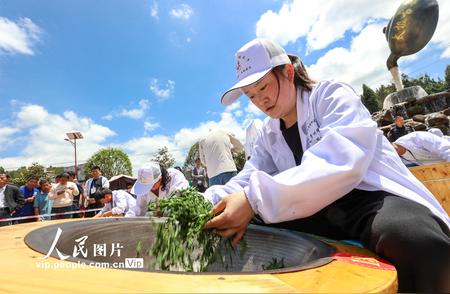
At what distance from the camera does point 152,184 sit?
15.6 ft

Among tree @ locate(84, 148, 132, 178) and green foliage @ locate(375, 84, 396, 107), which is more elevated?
green foliage @ locate(375, 84, 396, 107)

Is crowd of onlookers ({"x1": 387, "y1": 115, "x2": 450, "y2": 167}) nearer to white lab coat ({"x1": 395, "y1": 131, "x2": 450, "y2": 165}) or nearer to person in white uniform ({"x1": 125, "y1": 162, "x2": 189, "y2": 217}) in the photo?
white lab coat ({"x1": 395, "y1": 131, "x2": 450, "y2": 165})

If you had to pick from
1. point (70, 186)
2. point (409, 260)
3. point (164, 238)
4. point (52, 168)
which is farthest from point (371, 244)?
point (52, 168)

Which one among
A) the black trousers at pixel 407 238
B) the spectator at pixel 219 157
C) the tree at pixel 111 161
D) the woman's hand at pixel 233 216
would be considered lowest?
the black trousers at pixel 407 238

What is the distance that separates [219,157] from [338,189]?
173 inches

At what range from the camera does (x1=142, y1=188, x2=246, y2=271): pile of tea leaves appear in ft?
5.26

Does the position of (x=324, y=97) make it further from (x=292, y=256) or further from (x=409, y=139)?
(x=409, y=139)

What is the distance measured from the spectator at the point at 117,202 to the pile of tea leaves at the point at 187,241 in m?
3.97

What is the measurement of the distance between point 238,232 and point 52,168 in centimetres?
6443

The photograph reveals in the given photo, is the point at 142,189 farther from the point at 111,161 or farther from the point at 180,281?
the point at 111,161

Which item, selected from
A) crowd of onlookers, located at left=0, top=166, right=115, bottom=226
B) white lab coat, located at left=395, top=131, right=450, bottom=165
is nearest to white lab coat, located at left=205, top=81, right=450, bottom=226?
white lab coat, located at left=395, top=131, right=450, bottom=165

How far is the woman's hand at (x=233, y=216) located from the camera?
4.68ft

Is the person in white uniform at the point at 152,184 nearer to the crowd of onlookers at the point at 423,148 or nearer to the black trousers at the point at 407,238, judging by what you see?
the crowd of onlookers at the point at 423,148

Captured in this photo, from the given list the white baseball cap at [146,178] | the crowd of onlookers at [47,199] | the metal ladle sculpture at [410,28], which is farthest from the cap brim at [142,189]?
the metal ladle sculpture at [410,28]
